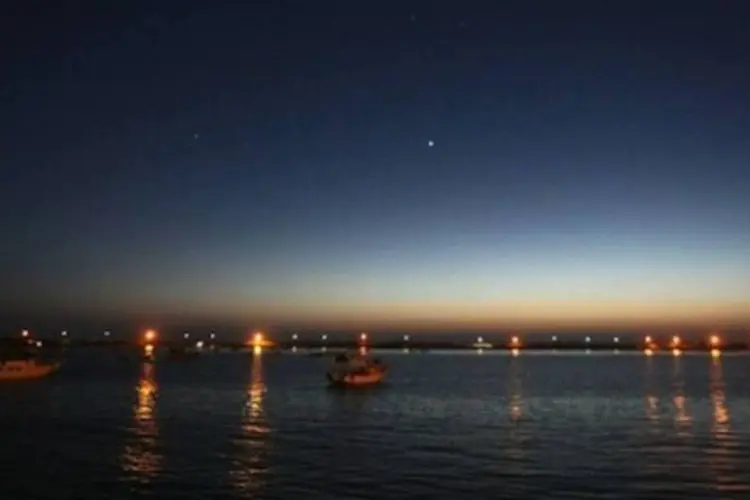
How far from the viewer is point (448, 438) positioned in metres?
50.0

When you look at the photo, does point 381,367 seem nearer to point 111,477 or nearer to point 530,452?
point 530,452

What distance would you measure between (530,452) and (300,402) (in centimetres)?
3945

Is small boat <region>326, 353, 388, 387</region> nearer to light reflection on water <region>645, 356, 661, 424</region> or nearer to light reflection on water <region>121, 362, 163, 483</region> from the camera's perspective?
light reflection on water <region>645, 356, 661, 424</region>

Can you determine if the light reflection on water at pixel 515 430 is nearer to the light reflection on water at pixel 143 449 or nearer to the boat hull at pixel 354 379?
the light reflection on water at pixel 143 449

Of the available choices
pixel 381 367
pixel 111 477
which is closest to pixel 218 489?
pixel 111 477

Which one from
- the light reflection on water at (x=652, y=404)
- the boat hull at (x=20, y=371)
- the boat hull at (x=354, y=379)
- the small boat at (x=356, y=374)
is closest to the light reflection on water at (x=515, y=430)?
the light reflection on water at (x=652, y=404)

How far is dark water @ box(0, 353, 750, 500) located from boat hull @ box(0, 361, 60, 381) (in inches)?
1453

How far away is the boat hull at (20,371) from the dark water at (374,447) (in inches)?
1453

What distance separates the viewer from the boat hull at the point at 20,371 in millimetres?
118312

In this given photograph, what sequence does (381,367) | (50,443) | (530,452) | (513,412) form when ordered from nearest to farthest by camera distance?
(530,452) < (50,443) < (513,412) < (381,367)

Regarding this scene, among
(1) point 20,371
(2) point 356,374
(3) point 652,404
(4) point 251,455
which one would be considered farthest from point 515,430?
(1) point 20,371

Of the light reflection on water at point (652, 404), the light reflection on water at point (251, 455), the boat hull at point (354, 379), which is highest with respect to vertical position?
the boat hull at point (354, 379)

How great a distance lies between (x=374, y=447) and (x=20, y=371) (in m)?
88.2

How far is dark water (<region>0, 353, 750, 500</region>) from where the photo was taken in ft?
112
